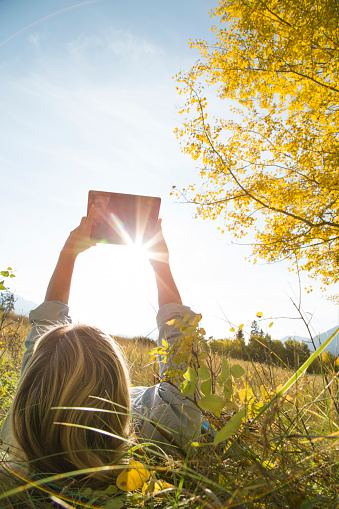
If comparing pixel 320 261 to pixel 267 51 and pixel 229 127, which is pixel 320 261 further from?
pixel 267 51

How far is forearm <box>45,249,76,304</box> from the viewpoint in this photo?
1.72m

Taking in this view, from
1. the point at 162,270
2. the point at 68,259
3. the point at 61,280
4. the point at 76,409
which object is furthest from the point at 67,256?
the point at 76,409

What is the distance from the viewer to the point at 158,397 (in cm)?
126

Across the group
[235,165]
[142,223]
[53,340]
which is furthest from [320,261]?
[53,340]

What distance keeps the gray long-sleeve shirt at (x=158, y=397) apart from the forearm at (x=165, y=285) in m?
0.10

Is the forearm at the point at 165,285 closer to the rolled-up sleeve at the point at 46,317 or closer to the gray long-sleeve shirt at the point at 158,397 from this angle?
the gray long-sleeve shirt at the point at 158,397

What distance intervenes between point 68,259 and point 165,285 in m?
0.63

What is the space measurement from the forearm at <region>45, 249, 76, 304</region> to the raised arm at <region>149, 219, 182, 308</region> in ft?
1.63

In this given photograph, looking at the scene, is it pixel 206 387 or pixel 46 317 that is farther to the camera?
pixel 46 317

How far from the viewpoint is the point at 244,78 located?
6609 millimetres

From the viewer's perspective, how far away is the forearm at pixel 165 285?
164cm

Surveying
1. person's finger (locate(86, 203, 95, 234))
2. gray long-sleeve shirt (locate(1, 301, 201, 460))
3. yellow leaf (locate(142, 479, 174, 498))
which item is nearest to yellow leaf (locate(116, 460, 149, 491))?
yellow leaf (locate(142, 479, 174, 498))

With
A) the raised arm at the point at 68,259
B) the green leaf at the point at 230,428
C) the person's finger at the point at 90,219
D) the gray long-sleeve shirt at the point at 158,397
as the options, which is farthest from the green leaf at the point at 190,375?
the person's finger at the point at 90,219

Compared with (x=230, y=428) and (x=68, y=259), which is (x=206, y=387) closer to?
(x=230, y=428)
